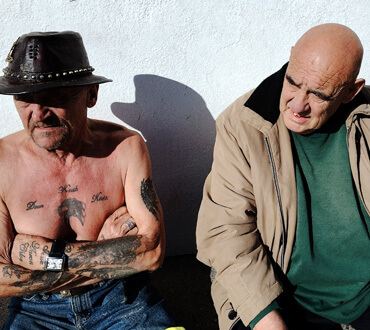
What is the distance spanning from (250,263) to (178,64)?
162 centimetres

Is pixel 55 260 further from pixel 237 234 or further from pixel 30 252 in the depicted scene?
pixel 237 234

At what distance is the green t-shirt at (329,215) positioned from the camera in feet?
9.29

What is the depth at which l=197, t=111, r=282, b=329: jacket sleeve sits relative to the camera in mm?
2771

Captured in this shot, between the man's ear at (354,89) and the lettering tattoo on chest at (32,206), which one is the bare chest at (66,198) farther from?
the man's ear at (354,89)

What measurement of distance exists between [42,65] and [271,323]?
1989 mm

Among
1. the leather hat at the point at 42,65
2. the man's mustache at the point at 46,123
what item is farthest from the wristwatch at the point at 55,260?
the leather hat at the point at 42,65

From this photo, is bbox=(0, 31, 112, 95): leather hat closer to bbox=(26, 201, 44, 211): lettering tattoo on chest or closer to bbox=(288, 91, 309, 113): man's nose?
bbox=(26, 201, 44, 211): lettering tattoo on chest

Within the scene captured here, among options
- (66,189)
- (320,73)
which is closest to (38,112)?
(66,189)

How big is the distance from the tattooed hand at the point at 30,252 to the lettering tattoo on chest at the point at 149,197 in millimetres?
665

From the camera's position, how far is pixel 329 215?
2838mm

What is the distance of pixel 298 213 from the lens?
2.82 meters

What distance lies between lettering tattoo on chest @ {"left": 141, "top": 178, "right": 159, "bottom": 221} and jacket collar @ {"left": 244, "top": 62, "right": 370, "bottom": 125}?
0.86 m

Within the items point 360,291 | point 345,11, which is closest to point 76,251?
point 360,291

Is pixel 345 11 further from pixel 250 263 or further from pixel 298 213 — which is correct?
pixel 250 263
